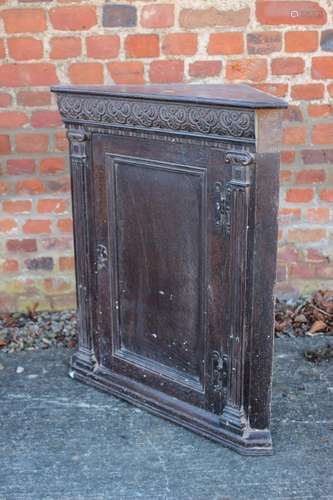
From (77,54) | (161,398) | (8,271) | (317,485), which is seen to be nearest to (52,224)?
(8,271)

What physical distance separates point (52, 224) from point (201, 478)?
184 cm

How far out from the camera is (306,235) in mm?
4012

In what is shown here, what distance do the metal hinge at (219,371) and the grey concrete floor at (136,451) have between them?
24 centimetres

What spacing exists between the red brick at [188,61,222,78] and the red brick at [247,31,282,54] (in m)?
0.19

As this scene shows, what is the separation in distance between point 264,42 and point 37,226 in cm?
161

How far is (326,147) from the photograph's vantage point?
3.87 meters

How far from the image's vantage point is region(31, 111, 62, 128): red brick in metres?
3.73

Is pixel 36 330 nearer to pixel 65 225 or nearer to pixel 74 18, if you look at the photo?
pixel 65 225

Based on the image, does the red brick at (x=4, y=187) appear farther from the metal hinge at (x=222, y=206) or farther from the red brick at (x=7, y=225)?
the metal hinge at (x=222, y=206)

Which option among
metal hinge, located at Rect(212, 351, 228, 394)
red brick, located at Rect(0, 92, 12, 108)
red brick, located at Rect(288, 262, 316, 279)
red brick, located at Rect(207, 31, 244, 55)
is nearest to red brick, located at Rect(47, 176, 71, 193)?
red brick, located at Rect(0, 92, 12, 108)

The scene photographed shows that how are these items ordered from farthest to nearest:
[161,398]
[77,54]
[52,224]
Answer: [52,224] → [77,54] → [161,398]

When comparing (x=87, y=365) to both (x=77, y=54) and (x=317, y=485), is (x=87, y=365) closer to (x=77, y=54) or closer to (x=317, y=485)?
(x=317, y=485)

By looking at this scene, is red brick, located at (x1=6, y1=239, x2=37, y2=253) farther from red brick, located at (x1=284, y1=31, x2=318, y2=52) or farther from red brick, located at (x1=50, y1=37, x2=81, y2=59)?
red brick, located at (x1=284, y1=31, x2=318, y2=52)

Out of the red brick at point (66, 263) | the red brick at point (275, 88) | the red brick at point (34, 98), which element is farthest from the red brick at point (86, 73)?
the red brick at point (66, 263)
